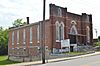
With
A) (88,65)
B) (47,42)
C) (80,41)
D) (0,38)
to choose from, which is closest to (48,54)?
(47,42)

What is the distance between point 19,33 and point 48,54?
1918cm

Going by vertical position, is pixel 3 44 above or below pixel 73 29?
below

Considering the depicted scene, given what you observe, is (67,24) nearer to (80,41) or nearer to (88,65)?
(80,41)

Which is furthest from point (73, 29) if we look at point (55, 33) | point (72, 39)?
point (55, 33)

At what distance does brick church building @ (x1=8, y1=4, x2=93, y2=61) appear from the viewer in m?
49.3

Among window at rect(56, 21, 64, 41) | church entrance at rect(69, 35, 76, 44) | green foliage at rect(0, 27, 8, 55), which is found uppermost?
window at rect(56, 21, 64, 41)

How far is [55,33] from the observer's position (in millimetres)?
49656

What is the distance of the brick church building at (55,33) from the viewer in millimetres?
49294

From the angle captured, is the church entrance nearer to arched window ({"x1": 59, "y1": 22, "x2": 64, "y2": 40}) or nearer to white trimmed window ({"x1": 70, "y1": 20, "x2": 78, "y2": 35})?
white trimmed window ({"x1": 70, "y1": 20, "x2": 78, "y2": 35})

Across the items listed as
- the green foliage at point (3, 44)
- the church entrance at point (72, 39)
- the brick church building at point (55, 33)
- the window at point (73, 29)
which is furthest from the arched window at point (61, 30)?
the green foliage at point (3, 44)

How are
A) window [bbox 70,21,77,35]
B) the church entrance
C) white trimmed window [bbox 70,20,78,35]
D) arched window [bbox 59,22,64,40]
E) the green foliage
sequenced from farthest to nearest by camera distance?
the green foliage → window [bbox 70,21,77,35] → white trimmed window [bbox 70,20,78,35] → the church entrance → arched window [bbox 59,22,64,40]

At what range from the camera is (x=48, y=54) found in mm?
42688

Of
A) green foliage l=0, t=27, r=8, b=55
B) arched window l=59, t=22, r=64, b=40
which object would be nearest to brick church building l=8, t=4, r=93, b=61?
arched window l=59, t=22, r=64, b=40

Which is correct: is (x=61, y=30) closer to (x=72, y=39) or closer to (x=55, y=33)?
(x=55, y=33)
